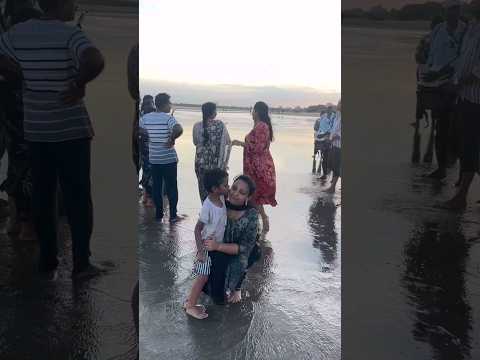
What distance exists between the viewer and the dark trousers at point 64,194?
2.97 metres

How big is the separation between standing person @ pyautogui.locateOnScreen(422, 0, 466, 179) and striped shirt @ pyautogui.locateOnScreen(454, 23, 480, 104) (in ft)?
0.13

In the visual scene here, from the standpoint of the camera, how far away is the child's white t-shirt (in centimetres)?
320

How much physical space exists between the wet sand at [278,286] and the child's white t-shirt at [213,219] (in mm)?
70

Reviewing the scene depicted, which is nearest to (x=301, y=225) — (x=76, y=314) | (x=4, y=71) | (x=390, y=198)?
(x=390, y=198)

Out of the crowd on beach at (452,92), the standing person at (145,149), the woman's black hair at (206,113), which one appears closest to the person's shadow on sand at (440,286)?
the crowd on beach at (452,92)

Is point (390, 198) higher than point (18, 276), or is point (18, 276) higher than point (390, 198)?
point (390, 198)

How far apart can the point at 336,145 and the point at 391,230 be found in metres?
0.67

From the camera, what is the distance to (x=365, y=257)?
9.92 ft

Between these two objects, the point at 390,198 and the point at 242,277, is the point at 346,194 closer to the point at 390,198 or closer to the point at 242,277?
the point at 390,198

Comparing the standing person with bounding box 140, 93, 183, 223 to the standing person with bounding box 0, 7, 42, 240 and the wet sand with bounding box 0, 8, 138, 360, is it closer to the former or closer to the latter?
the wet sand with bounding box 0, 8, 138, 360

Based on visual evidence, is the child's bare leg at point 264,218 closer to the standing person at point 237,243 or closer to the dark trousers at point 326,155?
the standing person at point 237,243

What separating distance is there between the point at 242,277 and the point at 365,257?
2.76ft

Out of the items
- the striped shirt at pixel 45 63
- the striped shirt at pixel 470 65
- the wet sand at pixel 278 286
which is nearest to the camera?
the striped shirt at pixel 45 63

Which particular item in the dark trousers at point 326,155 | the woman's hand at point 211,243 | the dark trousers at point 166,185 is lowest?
the woman's hand at point 211,243
